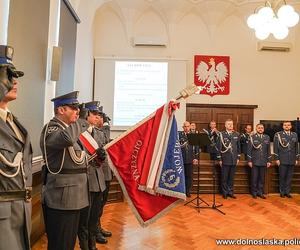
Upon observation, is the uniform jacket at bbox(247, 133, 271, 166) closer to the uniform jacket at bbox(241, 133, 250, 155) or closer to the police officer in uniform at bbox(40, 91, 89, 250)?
the uniform jacket at bbox(241, 133, 250, 155)

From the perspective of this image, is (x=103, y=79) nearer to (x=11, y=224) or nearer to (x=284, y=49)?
(x=284, y=49)

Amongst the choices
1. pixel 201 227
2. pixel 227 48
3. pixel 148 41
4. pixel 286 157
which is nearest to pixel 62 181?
pixel 201 227

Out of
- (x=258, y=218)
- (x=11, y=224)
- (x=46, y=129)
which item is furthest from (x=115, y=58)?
(x=11, y=224)

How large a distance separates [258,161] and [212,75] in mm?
2932

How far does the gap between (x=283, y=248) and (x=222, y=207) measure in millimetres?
1794

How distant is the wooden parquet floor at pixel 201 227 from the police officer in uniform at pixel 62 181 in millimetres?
1184

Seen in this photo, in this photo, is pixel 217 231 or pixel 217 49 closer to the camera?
pixel 217 231

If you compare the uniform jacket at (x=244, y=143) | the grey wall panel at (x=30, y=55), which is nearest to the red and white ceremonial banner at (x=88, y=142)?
the grey wall panel at (x=30, y=55)

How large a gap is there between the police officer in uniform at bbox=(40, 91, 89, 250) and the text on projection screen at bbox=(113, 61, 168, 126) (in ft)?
17.8

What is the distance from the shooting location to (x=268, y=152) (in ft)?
19.0

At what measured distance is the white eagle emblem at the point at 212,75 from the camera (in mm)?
7691

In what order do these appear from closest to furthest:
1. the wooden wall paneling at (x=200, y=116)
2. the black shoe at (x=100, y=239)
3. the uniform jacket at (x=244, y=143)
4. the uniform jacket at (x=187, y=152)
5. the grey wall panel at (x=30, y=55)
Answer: the grey wall panel at (x=30, y=55) → the black shoe at (x=100, y=239) → the uniform jacket at (x=187, y=152) → the uniform jacket at (x=244, y=143) → the wooden wall paneling at (x=200, y=116)

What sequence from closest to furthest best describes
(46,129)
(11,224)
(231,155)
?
(11,224), (46,129), (231,155)

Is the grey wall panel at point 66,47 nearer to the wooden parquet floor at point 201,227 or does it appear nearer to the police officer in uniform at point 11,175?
the wooden parquet floor at point 201,227
